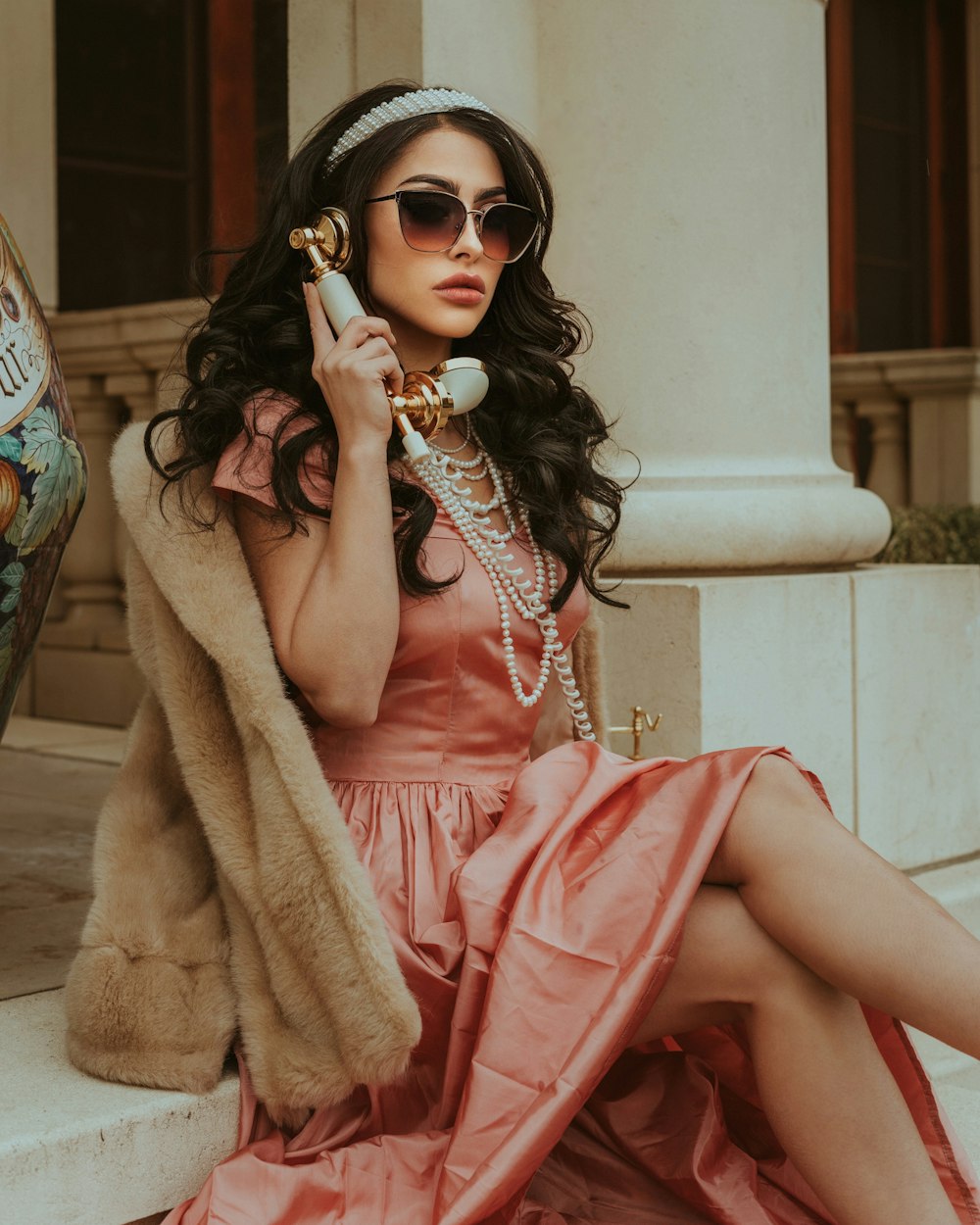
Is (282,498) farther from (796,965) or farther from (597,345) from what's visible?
(597,345)

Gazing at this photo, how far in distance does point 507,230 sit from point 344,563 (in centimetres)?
66

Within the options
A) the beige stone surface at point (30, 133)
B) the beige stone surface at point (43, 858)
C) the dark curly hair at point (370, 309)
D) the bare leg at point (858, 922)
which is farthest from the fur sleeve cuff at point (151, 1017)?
the beige stone surface at point (30, 133)

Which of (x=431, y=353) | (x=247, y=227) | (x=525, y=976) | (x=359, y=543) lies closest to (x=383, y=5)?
(x=431, y=353)

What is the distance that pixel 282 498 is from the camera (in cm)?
226

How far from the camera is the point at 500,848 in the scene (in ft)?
7.66

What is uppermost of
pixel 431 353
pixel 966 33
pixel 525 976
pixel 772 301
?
pixel 966 33

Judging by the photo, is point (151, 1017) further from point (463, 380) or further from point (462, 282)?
point (462, 282)

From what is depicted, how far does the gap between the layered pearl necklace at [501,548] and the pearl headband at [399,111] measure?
0.48 metres

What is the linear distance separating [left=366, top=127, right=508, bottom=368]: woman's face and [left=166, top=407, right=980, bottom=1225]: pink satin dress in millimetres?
347

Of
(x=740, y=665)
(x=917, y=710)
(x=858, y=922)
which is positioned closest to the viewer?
(x=858, y=922)

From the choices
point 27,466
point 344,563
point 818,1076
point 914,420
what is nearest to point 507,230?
point 344,563

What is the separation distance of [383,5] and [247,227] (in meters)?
2.73

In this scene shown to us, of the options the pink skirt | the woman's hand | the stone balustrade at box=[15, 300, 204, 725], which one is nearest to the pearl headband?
the woman's hand

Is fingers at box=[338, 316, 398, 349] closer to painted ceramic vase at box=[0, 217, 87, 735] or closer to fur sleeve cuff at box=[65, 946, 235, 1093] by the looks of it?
painted ceramic vase at box=[0, 217, 87, 735]
